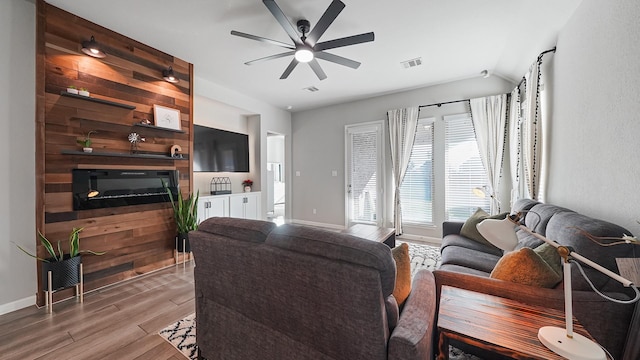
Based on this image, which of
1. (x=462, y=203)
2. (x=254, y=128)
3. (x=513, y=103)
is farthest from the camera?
(x=254, y=128)

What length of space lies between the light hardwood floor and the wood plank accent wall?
28 cm

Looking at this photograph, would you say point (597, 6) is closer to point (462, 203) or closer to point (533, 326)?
point (533, 326)

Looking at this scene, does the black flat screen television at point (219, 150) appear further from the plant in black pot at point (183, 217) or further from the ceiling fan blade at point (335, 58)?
the ceiling fan blade at point (335, 58)

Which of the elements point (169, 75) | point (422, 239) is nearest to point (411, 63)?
point (422, 239)

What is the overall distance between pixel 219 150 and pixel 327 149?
2364 mm

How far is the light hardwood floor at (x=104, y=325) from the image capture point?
1697 millimetres

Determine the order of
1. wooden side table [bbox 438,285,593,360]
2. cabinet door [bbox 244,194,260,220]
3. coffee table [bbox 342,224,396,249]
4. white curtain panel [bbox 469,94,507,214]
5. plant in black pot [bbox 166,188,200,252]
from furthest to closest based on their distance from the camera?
cabinet door [bbox 244,194,260,220] < white curtain panel [bbox 469,94,507,214] < plant in black pot [bbox 166,188,200,252] < coffee table [bbox 342,224,396,249] < wooden side table [bbox 438,285,593,360]

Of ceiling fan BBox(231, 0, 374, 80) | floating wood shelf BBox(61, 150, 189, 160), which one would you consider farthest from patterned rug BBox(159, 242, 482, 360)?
ceiling fan BBox(231, 0, 374, 80)

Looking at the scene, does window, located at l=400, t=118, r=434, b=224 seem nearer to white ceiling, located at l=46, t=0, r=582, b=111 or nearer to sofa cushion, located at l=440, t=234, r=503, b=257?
white ceiling, located at l=46, t=0, r=582, b=111

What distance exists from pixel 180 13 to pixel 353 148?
3749mm

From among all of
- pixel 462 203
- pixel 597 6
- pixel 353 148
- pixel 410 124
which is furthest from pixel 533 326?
pixel 353 148

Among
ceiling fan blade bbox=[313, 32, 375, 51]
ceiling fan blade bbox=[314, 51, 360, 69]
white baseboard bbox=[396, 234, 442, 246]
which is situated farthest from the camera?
white baseboard bbox=[396, 234, 442, 246]

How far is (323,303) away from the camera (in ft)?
3.41

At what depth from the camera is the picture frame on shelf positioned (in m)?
3.11
